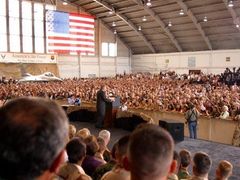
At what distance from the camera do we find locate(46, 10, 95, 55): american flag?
31.3m

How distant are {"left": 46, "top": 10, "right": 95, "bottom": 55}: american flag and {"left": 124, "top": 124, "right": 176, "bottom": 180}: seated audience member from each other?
2990cm

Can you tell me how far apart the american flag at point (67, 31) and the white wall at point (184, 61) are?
1194 centimetres

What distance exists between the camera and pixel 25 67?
34781mm

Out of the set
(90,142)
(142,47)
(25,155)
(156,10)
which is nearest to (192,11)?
(156,10)

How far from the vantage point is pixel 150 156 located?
159 centimetres

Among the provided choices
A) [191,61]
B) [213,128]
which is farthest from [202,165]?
[191,61]

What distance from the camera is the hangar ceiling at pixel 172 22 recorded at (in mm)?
31141

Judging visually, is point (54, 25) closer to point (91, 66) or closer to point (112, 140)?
point (91, 66)

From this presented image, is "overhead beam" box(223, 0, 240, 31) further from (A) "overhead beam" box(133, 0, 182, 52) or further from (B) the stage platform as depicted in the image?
(B) the stage platform

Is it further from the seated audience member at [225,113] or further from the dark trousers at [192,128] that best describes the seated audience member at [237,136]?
the dark trousers at [192,128]

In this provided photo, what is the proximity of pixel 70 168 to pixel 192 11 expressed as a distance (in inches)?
1221

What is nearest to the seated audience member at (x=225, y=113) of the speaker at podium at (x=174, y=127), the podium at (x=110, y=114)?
the speaker at podium at (x=174, y=127)

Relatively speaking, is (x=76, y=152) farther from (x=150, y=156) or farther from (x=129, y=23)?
(x=129, y=23)

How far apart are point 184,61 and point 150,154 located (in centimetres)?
3835
